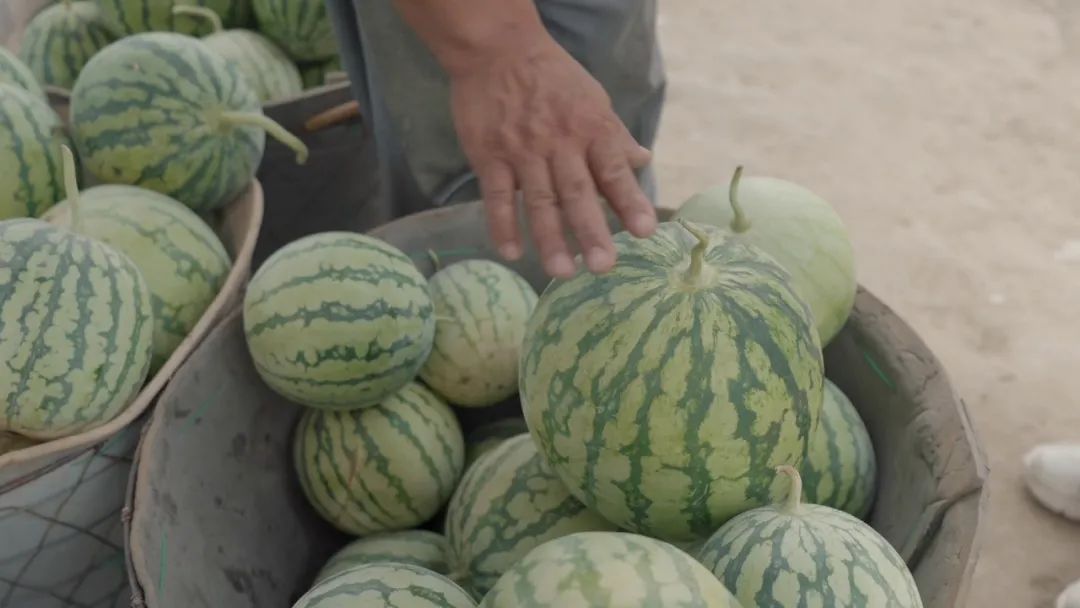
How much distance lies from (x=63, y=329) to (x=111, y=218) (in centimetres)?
25

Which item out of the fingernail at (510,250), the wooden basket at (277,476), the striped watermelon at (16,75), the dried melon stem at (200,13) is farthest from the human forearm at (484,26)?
the dried melon stem at (200,13)

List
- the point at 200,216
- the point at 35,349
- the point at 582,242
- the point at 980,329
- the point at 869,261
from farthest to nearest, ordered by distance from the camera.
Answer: the point at 869,261 → the point at 980,329 → the point at 200,216 → the point at 35,349 → the point at 582,242

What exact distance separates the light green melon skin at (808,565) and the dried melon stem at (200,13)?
1395 millimetres

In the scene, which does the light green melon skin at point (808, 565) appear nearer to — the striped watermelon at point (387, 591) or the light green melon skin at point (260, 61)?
the striped watermelon at point (387, 591)

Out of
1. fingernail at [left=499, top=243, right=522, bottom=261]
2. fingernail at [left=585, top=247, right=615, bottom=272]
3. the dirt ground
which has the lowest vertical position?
the dirt ground

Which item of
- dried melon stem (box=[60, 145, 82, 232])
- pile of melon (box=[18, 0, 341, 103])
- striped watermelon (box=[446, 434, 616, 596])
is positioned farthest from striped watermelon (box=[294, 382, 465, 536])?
pile of melon (box=[18, 0, 341, 103])

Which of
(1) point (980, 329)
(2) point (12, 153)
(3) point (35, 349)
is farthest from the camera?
(1) point (980, 329)

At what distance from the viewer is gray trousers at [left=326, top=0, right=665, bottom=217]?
1.60 meters

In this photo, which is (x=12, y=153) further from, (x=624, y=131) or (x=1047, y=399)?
(x=1047, y=399)

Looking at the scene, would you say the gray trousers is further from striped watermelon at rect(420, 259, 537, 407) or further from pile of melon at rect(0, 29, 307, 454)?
striped watermelon at rect(420, 259, 537, 407)

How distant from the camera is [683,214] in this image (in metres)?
1.29

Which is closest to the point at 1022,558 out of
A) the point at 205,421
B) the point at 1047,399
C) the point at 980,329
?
the point at 1047,399

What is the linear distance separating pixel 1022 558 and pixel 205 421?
1.38 metres

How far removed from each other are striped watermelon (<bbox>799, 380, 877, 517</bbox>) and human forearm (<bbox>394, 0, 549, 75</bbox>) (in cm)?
54
